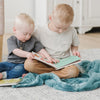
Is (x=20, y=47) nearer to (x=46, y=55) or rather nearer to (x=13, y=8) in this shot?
(x=46, y=55)

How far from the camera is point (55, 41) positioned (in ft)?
5.00

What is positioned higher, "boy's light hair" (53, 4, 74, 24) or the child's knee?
"boy's light hair" (53, 4, 74, 24)

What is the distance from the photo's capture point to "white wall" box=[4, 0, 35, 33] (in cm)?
375

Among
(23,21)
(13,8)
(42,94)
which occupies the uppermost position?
(13,8)

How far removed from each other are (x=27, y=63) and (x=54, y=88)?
26 cm

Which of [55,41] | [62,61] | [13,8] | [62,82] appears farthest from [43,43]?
[13,8]

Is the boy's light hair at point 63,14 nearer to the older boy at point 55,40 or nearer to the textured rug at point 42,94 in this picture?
the older boy at point 55,40

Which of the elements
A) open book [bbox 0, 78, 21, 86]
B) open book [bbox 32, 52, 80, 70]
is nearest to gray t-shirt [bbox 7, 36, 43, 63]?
open book [bbox 32, 52, 80, 70]

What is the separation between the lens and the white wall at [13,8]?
12.3 ft

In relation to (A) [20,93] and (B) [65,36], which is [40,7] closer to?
(B) [65,36]

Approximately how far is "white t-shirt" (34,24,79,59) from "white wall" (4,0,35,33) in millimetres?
2341

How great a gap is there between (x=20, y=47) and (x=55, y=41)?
229 millimetres

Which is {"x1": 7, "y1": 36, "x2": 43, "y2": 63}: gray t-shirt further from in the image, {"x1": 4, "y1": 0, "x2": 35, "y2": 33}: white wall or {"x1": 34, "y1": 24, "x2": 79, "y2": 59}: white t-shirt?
{"x1": 4, "y1": 0, "x2": 35, "y2": 33}: white wall

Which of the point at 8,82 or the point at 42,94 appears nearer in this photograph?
the point at 42,94
